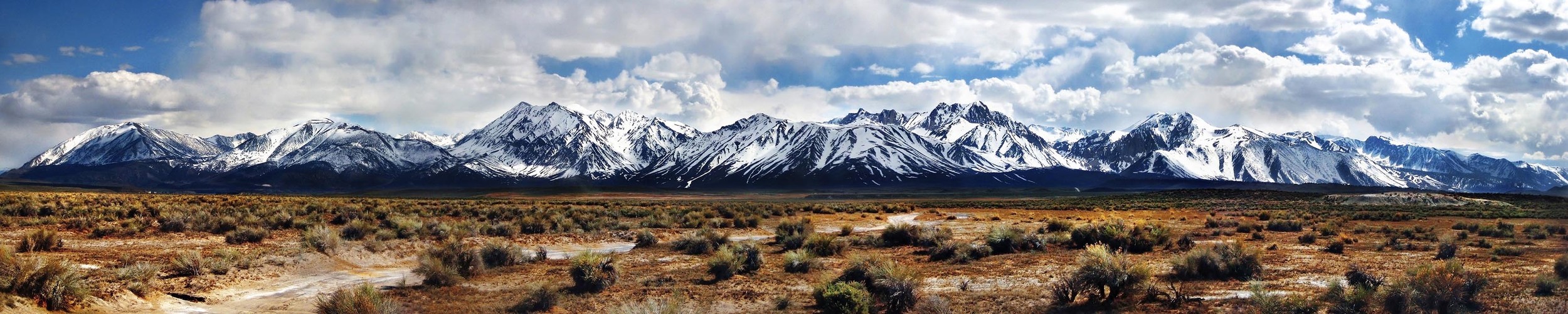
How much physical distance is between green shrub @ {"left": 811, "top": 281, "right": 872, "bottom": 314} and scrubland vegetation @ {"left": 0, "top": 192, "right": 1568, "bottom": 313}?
0.12ft

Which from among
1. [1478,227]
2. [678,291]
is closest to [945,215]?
[1478,227]

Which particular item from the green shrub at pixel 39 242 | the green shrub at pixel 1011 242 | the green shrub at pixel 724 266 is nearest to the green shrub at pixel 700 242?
the green shrub at pixel 724 266

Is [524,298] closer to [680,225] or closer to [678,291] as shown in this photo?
[678,291]

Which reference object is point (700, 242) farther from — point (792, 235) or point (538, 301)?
point (538, 301)

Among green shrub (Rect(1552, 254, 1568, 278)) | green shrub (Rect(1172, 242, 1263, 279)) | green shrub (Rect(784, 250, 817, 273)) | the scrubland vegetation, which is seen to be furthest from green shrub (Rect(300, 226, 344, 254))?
green shrub (Rect(1552, 254, 1568, 278))

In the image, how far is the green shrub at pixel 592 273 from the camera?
17.0 meters

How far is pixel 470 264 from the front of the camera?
750 inches

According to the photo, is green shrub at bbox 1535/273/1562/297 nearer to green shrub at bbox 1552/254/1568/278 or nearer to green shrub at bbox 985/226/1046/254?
green shrub at bbox 1552/254/1568/278

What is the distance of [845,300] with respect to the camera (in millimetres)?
13719

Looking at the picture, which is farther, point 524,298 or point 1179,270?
point 1179,270

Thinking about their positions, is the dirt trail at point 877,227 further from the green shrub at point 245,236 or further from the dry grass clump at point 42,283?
the dry grass clump at point 42,283

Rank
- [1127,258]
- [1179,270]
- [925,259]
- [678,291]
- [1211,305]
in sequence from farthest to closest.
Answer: [925,259]
[1179,270]
[678,291]
[1127,258]
[1211,305]

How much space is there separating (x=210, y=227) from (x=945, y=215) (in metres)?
41.8

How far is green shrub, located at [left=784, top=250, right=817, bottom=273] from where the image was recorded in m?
19.8
